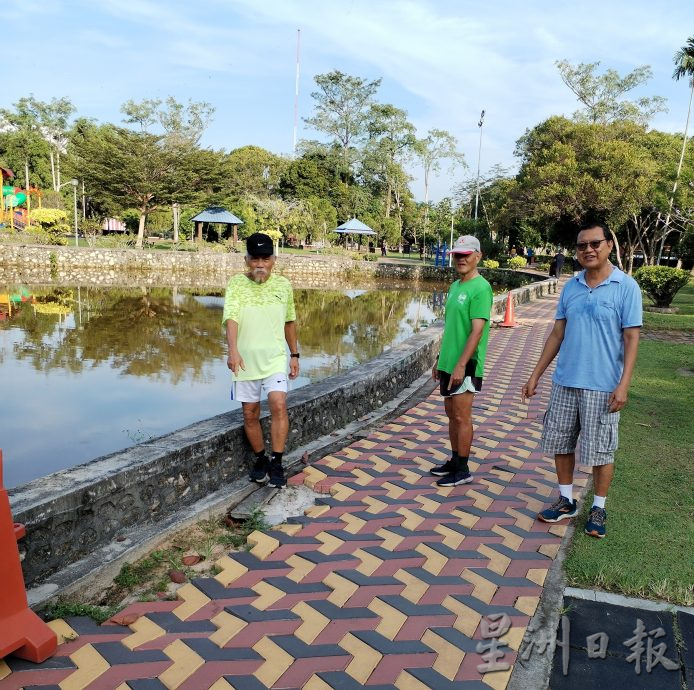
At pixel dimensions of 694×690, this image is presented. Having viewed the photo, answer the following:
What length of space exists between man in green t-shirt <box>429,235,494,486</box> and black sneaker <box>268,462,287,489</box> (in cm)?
92

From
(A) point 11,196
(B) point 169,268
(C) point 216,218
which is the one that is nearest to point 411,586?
(B) point 169,268

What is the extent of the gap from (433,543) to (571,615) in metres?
0.67

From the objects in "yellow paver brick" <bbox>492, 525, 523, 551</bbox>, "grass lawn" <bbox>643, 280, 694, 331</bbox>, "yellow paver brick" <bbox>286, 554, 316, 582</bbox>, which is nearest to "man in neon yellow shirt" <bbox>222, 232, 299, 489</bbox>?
"yellow paver brick" <bbox>286, 554, 316, 582</bbox>

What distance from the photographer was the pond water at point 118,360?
5.14m

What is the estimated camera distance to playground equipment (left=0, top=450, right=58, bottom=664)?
5.88ft

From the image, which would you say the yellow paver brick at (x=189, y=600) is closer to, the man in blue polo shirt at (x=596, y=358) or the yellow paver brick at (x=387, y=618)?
the yellow paver brick at (x=387, y=618)

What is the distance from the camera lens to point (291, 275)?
26953 mm

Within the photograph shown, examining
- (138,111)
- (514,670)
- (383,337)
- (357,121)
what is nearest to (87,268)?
(138,111)

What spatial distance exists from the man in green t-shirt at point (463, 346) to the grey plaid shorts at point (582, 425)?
45 centimetres

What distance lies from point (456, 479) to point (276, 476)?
1.05 m

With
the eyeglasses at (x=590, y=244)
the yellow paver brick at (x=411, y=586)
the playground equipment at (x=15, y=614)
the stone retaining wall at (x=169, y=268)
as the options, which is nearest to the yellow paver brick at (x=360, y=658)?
the yellow paver brick at (x=411, y=586)

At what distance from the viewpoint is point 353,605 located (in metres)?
2.19

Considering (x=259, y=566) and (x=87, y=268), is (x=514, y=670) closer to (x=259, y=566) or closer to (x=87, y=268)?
(x=259, y=566)

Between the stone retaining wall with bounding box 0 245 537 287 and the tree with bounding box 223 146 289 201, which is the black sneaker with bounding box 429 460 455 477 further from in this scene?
the tree with bounding box 223 146 289 201
